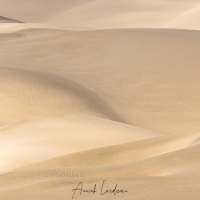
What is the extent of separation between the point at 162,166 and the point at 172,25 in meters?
18.1

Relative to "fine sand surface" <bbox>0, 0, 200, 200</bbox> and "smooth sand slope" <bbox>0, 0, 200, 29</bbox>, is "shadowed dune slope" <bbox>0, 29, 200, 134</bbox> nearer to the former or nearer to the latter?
"fine sand surface" <bbox>0, 0, 200, 200</bbox>

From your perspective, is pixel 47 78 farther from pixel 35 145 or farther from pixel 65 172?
pixel 65 172

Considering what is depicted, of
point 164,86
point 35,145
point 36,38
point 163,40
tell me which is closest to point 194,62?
point 164,86

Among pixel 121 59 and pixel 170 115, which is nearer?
pixel 170 115

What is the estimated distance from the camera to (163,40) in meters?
11.1

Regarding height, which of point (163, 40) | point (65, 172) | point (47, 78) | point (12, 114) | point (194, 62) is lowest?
point (65, 172)

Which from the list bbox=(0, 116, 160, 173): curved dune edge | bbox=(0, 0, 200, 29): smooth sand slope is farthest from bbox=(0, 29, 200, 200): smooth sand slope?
bbox=(0, 0, 200, 29): smooth sand slope

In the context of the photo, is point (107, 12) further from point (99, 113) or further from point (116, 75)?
point (99, 113)

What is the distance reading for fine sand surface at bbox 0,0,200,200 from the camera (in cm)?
326
